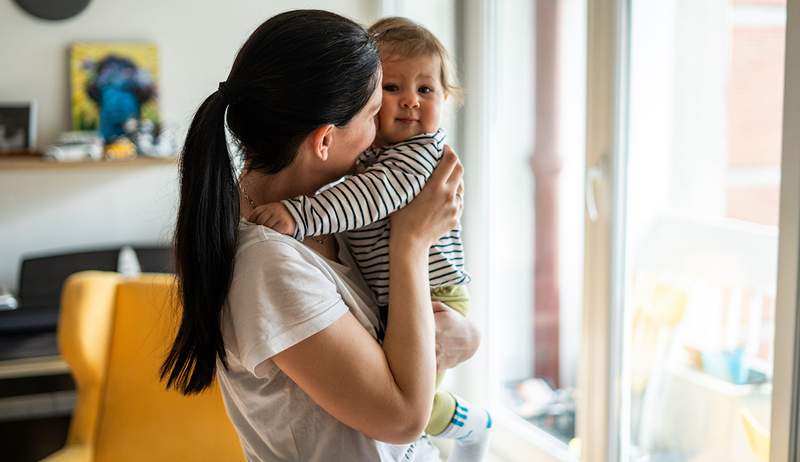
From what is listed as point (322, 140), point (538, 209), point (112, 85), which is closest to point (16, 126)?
point (112, 85)

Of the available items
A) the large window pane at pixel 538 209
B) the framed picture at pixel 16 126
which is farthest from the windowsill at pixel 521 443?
the framed picture at pixel 16 126

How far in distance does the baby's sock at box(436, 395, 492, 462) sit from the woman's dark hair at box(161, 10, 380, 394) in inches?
20.3

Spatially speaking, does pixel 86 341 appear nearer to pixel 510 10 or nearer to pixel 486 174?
pixel 486 174

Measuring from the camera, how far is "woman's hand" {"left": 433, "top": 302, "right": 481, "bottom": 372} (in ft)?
4.76

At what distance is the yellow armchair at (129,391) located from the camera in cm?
233

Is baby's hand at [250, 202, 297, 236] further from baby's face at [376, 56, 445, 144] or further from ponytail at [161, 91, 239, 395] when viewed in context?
baby's face at [376, 56, 445, 144]

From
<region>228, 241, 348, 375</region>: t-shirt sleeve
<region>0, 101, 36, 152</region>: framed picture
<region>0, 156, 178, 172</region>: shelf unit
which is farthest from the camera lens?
<region>0, 101, 36, 152</region>: framed picture

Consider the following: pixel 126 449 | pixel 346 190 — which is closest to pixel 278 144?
pixel 346 190

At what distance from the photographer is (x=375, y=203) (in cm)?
133

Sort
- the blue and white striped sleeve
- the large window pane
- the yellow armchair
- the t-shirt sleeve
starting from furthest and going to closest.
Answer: the large window pane < the yellow armchair < the blue and white striped sleeve < the t-shirt sleeve

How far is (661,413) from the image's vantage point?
2.33 meters

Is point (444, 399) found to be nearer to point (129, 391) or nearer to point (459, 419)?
point (459, 419)

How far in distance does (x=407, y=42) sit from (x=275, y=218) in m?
0.50

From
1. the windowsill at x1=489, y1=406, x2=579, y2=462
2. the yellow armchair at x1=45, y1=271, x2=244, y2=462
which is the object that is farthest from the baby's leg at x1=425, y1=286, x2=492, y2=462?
the windowsill at x1=489, y1=406, x2=579, y2=462
